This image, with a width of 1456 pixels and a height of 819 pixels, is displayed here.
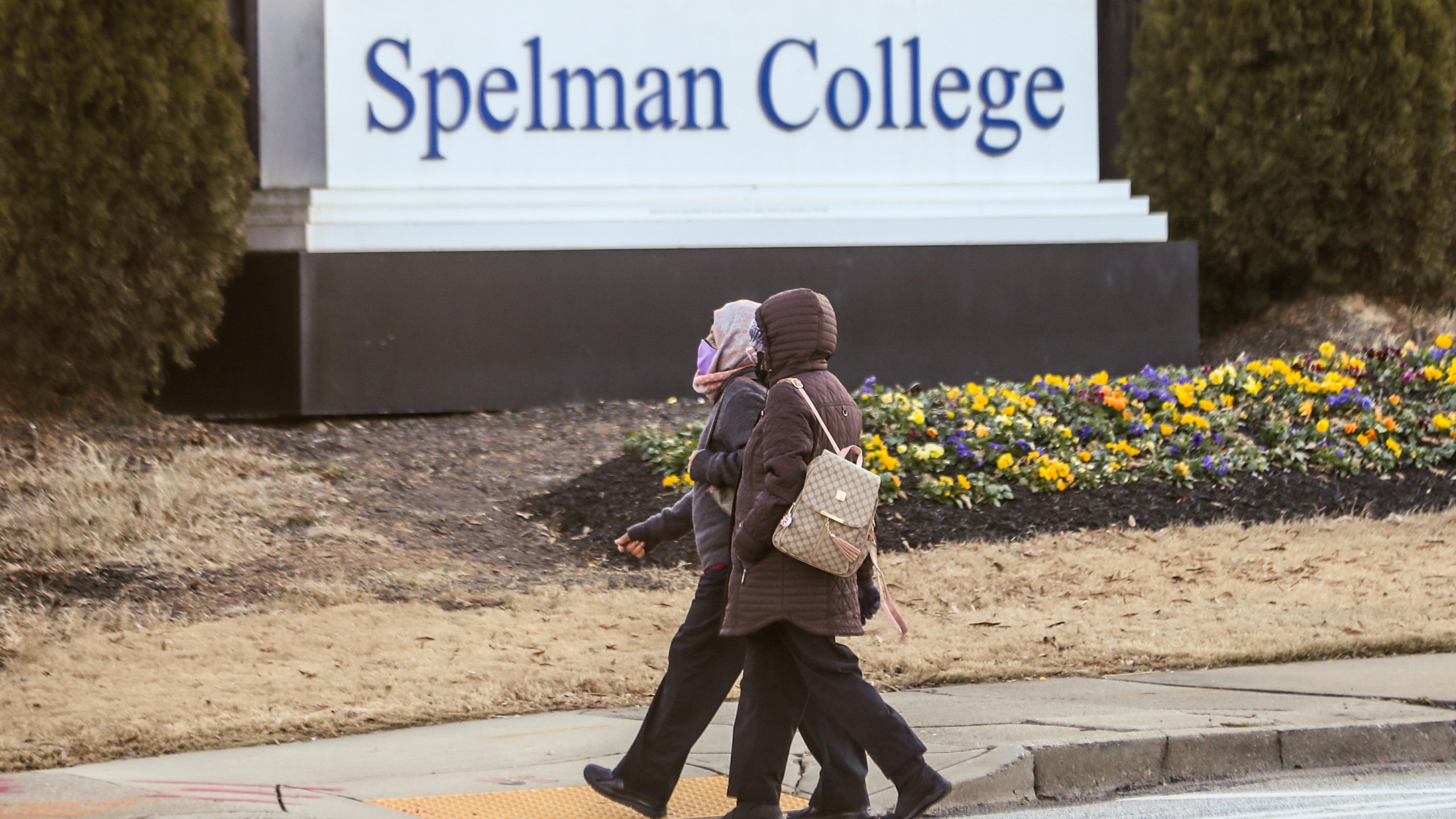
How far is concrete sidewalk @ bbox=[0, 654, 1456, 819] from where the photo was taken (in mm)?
4883

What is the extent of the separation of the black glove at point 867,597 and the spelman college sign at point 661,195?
7268 millimetres

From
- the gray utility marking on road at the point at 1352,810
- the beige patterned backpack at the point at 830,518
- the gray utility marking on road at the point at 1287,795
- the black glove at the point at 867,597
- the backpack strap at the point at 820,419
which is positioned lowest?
the gray utility marking on road at the point at 1287,795

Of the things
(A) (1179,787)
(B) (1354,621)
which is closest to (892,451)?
(B) (1354,621)

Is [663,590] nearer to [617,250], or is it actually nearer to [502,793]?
[502,793]

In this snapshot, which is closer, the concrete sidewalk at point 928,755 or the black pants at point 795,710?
the black pants at point 795,710

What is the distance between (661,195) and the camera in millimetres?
12406

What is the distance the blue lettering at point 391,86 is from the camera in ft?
39.6

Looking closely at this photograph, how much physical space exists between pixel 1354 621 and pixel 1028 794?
286cm

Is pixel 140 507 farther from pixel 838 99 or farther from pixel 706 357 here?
pixel 838 99

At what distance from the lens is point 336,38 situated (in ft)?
39.4

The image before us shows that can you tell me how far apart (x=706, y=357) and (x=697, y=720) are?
105 cm

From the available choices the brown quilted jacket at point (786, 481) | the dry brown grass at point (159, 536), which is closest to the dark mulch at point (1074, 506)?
the dry brown grass at point (159, 536)

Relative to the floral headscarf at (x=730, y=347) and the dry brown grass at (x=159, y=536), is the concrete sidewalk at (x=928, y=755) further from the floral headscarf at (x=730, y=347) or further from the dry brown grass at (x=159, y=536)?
the dry brown grass at (x=159, y=536)

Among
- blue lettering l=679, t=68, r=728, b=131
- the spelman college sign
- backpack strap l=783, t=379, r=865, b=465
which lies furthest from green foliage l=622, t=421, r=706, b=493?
backpack strap l=783, t=379, r=865, b=465
